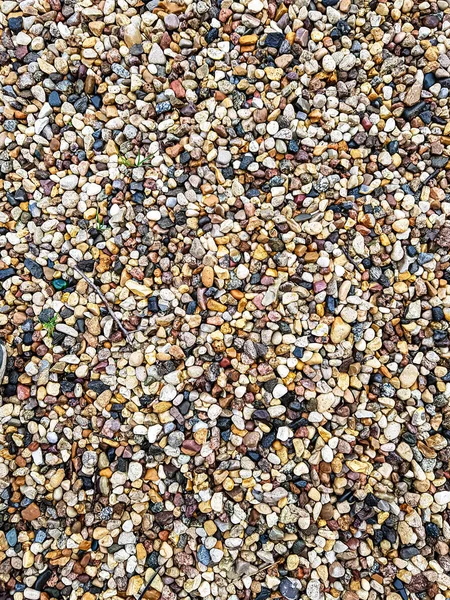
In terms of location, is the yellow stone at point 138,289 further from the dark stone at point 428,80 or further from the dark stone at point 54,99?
the dark stone at point 428,80

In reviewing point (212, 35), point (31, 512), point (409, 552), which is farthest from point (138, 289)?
point (409, 552)

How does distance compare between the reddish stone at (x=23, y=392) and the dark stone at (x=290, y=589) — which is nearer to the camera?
the dark stone at (x=290, y=589)

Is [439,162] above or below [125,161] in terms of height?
above

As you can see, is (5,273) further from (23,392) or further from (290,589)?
(290,589)

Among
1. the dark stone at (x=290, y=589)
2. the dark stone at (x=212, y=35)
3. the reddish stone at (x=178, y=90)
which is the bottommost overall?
the dark stone at (x=290, y=589)

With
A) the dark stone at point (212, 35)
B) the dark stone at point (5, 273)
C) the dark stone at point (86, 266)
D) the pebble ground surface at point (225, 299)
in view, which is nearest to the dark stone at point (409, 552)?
the pebble ground surface at point (225, 299)

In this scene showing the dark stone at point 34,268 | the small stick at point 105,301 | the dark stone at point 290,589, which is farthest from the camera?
the dark stone at point 34,268

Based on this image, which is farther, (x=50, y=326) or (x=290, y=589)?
(x=50, y=326)

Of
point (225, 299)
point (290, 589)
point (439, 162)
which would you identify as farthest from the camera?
point (439, 162)

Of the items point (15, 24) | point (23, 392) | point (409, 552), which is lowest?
point (409, 552)
